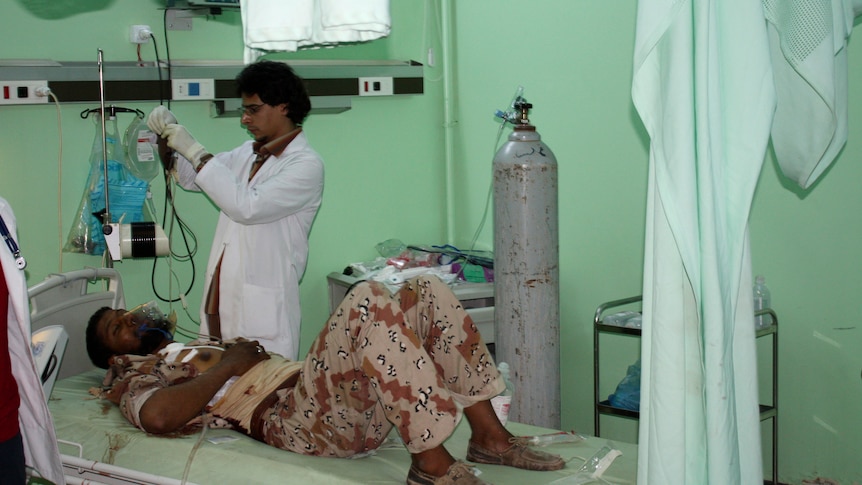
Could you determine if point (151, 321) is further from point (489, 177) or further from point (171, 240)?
point (489, 177)

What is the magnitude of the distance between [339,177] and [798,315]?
2258 millimetres

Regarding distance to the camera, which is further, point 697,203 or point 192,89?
point 192,89

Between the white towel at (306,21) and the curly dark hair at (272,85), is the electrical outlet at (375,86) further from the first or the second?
the white towel at (306,21)

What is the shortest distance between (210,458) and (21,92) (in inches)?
73.0

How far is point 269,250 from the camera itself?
344cm

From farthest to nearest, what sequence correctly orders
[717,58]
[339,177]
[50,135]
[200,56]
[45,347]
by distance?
[339,177] → [200,56] → [50,135] → [45,347] → [717,58]

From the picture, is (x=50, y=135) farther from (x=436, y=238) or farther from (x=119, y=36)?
(x=436, y=238)

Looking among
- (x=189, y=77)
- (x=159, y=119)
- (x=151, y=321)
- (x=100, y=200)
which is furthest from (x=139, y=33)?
(x=151, y=321)

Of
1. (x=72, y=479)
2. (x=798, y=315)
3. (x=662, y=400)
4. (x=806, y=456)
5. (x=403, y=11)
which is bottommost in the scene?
(x=806, y=456)

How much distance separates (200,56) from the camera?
4199mm

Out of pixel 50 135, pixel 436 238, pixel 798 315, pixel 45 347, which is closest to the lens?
pixel 45 347

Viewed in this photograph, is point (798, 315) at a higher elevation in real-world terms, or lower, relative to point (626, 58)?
lower

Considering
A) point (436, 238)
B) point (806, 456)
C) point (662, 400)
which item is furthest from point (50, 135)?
point (806, 456)

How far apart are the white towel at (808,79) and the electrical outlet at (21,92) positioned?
281 cm
